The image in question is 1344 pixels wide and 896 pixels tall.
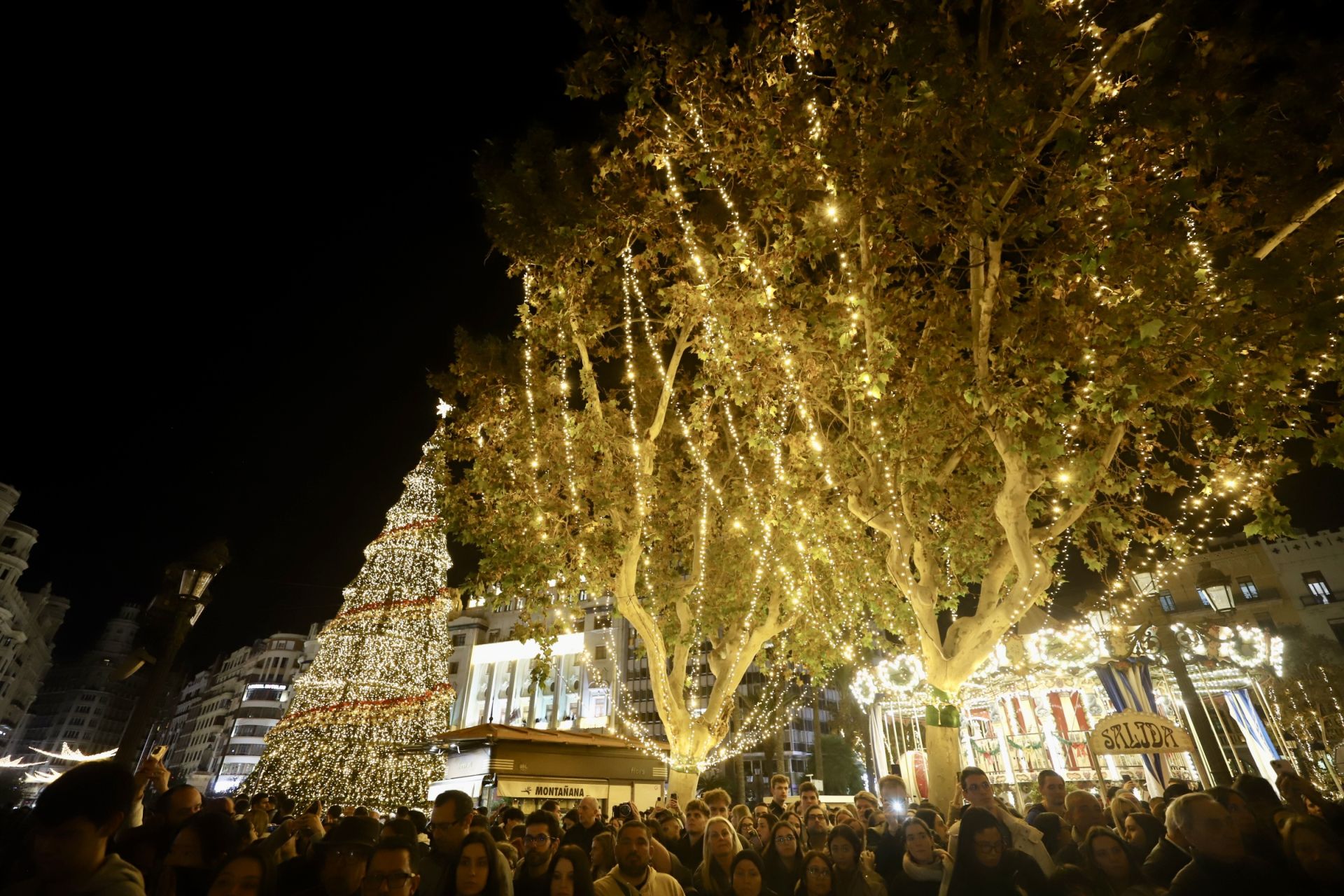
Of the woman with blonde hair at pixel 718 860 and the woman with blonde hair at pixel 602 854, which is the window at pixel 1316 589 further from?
the woman with blonde hair at pixel 602 854

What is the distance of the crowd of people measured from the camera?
2383 mm

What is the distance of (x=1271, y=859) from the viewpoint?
354 centimetres

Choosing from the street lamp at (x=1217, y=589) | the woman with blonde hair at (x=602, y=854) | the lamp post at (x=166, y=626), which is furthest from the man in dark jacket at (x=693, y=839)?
the street lamp at (x=1217, y=589)

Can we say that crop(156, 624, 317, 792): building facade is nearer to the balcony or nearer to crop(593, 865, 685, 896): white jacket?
crop(593, 865, 685, 896): white jacket

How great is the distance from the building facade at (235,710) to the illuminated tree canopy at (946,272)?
7860 cm

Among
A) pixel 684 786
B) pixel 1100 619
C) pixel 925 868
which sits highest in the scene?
pixel 1100 619

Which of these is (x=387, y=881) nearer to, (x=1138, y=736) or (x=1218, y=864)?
(x=1218, y=864)

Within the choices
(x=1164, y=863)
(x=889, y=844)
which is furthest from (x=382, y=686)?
(x=1164, y=863)

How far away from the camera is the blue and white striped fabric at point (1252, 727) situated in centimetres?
1133

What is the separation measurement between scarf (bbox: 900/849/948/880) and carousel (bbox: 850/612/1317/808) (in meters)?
3.99

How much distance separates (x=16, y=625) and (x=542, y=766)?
78.4 m

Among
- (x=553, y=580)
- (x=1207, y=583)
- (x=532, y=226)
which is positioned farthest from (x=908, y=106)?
(x=1207, y=583)

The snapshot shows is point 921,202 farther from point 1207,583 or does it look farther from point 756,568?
point 1207,583

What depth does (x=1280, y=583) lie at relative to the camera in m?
38.7
